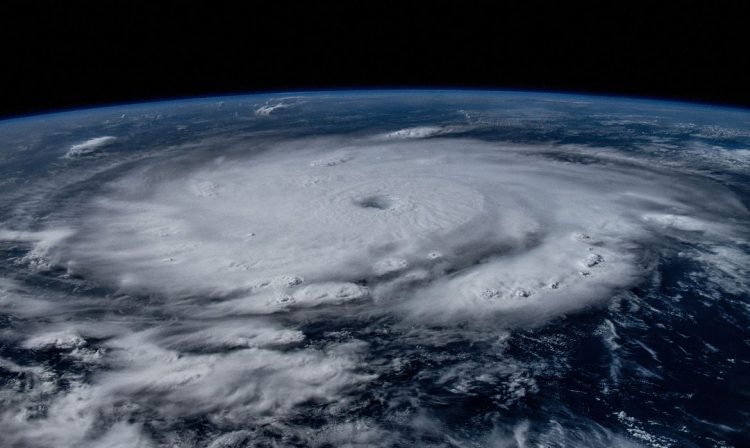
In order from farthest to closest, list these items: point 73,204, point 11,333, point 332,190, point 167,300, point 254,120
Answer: point 254,120
point 332,190
point 73,204
point 167,300
point 11,333

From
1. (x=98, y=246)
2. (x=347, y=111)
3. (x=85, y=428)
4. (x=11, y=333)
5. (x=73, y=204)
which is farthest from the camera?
(x=347, y=111)

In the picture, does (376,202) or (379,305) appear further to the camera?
(376,202)

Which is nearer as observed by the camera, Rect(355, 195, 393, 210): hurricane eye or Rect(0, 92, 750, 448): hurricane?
Rect(0, 92, 750, 448): hurricane

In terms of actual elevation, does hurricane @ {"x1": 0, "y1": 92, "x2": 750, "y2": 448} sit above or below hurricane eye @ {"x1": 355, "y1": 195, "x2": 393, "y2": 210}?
below

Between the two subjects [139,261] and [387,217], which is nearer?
[139,261]

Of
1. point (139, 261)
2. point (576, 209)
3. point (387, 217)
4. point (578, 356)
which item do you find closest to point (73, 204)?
point (139, 261)

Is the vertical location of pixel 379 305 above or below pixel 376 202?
below

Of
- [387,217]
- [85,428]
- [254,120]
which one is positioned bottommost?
[85,428]

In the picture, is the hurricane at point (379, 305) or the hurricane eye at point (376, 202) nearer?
the hurricane at point (379, 305)

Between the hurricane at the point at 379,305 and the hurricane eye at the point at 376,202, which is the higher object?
the hurricane eye at the point at 376,202

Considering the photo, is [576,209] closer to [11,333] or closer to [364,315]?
[364,315]

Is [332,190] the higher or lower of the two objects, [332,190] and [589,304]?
the higher
